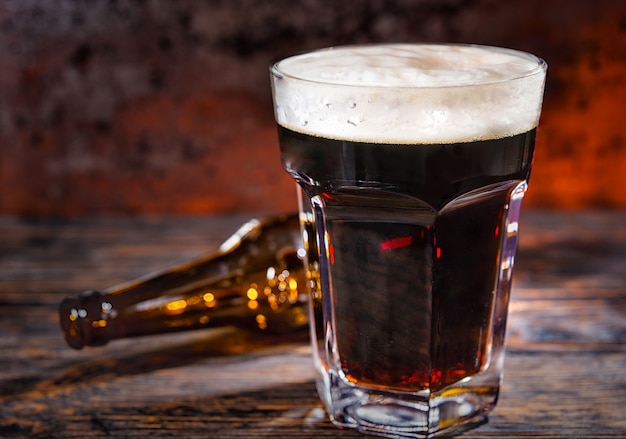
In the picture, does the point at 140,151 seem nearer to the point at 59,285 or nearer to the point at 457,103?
the point at 59,285

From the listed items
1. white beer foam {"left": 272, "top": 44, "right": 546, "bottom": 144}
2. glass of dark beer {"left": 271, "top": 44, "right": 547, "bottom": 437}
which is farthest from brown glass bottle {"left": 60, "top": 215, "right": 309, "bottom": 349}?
white beer foam {"left": 272, "top": 44, "right": 546, "bottom": 144}

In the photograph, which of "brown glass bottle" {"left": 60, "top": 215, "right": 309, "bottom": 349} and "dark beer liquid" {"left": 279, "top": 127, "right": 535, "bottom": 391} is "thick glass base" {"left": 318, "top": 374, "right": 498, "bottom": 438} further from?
"brown glass bottle" {"left": 60, "top": 215, "right": 309, "bottom": 349}

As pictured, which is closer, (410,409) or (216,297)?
(410,409)

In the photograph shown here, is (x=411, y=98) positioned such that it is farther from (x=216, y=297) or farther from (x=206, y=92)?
(x=206, y=92)

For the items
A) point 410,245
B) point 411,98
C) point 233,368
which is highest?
point 411,98

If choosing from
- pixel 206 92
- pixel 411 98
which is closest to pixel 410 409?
pixel 411 98

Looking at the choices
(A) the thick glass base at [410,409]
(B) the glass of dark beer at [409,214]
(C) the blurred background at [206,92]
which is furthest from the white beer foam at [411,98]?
(C) the blurred background at [206,92]

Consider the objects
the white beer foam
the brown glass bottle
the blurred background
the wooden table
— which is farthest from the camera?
the blurred background
